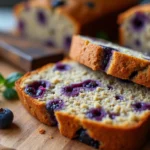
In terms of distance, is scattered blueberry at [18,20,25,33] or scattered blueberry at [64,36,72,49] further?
scattered blueberry at [18,20,25,33]

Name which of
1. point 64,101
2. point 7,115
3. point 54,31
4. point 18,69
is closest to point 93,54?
point 64,101

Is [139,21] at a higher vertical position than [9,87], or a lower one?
higher

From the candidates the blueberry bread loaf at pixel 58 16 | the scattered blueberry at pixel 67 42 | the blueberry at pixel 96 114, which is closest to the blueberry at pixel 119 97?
the blueberry at pixel 96 114

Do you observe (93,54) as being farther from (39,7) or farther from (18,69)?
(39,7)

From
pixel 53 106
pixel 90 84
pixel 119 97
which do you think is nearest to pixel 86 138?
pixel 53 106

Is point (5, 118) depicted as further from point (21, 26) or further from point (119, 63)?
point (21, 26)

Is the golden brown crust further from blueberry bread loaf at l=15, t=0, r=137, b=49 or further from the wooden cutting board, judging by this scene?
the wooden cutting board

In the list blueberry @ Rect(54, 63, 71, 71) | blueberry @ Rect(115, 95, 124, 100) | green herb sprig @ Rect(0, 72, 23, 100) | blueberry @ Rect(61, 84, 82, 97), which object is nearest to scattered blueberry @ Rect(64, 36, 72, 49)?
blueberry @ Rect(54, 63, 71, 71)
